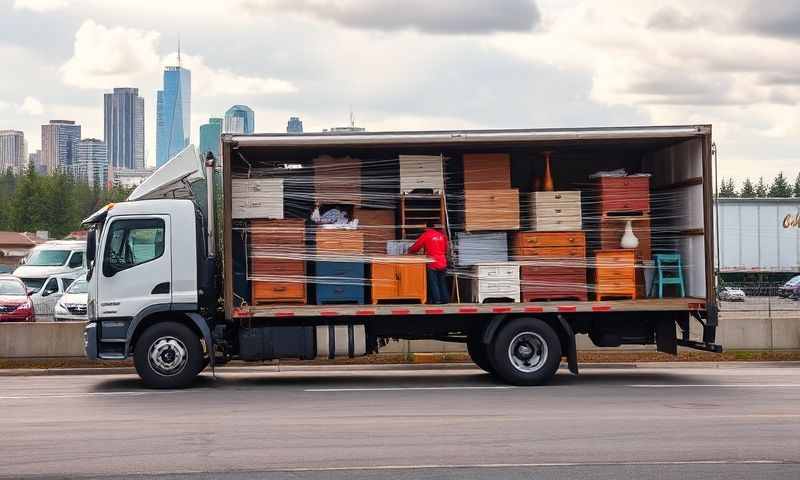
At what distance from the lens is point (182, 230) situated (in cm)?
1547

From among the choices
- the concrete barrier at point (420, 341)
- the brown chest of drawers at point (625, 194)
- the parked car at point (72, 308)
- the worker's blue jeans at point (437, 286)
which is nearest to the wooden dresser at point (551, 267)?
the brown chest of drawers at point (625, 194)

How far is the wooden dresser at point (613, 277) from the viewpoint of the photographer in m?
16.1

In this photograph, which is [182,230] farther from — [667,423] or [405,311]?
[667,423]

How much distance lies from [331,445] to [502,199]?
6824 millimetres

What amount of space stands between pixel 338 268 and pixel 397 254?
96 cm

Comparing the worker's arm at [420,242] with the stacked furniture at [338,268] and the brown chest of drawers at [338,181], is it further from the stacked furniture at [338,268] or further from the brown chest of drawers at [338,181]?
the brown chest of drawers at [338,181]

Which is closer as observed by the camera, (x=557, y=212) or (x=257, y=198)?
(x=257, y=198)

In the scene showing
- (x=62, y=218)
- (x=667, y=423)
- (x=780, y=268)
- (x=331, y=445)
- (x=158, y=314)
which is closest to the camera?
(x=331, y=445)

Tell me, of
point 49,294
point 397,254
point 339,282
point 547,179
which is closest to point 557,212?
point 547,179

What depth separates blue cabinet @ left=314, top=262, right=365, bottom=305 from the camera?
1581 centimetres

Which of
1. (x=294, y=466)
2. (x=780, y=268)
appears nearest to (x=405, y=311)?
(x=294, y=466)

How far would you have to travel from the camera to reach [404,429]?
11.2 m

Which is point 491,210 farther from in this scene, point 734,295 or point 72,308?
point 734,295

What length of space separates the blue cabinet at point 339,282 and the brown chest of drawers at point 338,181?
1.04 metres
